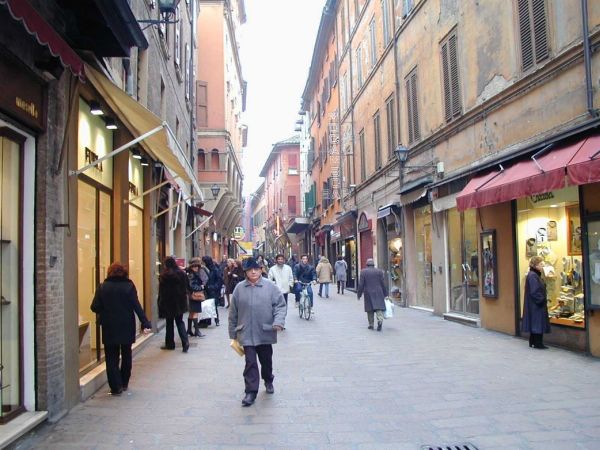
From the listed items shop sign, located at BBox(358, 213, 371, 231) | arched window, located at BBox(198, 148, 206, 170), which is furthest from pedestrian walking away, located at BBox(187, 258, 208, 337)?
arched window, located at BBox(198, 148, 206, 170)

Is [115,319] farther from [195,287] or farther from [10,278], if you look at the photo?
[195,287]

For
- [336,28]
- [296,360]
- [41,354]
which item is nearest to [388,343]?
[296,360]

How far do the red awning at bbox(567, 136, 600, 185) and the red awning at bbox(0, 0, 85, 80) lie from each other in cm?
642

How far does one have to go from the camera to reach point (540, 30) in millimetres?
10555

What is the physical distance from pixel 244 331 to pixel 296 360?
10.1 feet

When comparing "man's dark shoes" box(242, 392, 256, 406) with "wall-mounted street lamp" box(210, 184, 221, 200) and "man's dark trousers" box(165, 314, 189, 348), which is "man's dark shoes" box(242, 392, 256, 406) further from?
"wall-mounted street lamp" box(210, 184, 221, 200)

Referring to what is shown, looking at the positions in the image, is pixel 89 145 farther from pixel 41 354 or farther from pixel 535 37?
pixel 535 37

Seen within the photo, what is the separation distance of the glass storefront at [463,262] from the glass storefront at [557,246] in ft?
7.86

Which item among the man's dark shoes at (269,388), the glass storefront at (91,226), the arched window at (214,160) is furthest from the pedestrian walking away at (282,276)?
the arched window at (214,160)

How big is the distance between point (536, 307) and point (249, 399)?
18.7 feet

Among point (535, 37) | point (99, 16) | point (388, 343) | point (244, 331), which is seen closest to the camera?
point (99, 16)

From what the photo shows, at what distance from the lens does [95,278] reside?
8.84 m

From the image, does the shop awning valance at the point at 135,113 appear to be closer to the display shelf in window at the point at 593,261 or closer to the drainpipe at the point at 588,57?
the drainpipe at the point at 588,57

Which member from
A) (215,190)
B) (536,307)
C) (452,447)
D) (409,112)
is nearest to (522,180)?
(536,307)
